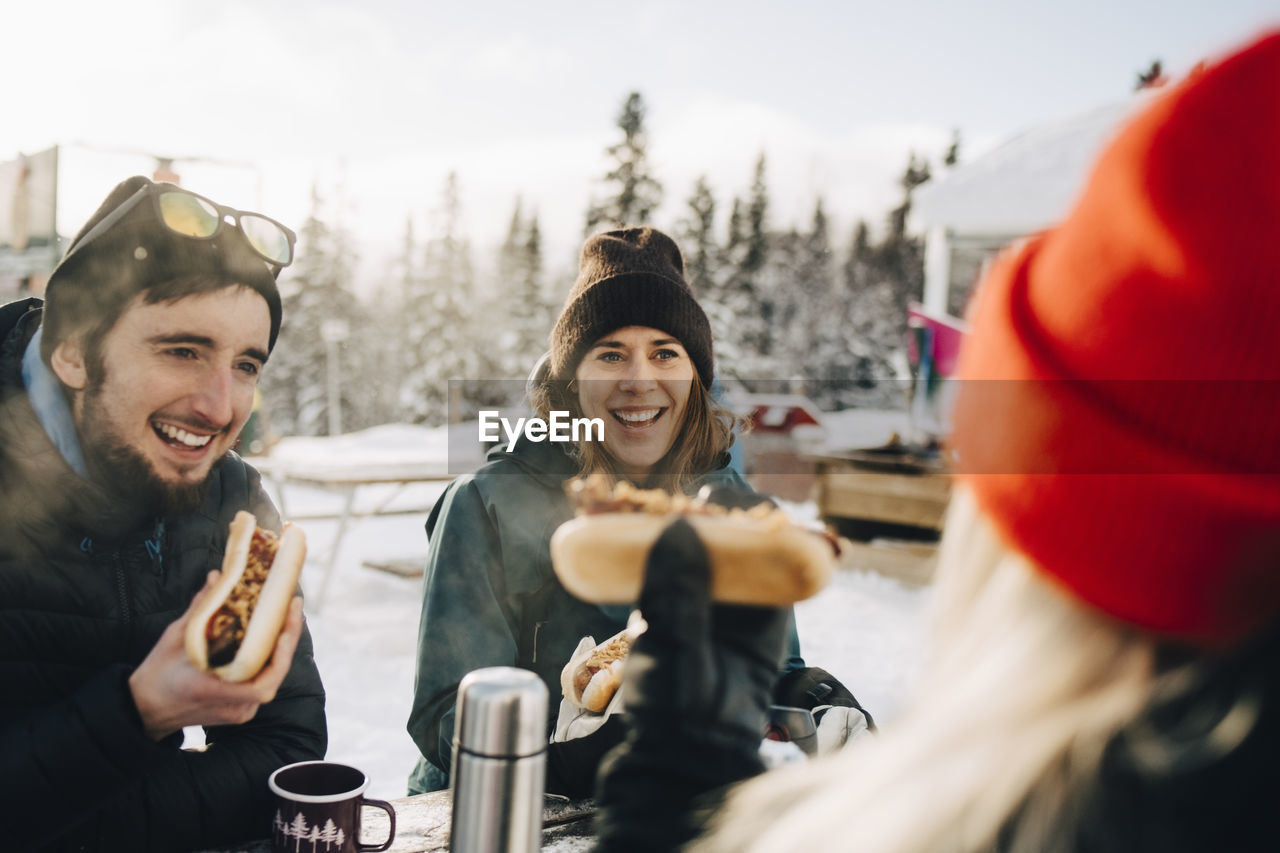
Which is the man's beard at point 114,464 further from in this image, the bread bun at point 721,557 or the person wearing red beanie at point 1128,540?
the person wearing red beanie at point 1128,540

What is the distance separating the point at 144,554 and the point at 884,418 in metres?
41.5

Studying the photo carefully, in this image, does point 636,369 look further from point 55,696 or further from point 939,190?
point 939,190

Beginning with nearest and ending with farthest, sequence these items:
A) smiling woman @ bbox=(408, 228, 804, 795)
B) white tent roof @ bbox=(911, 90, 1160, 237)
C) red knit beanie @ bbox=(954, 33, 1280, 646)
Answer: red knit beanie @ bbox=(954, 33, 1280, 646) → smiling woman @ bbox=(408, 228, 804, 795) → white tent roof @ bbox=(911, 90, 1160, 237)

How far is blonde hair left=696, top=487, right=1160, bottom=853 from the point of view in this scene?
33.1 inches

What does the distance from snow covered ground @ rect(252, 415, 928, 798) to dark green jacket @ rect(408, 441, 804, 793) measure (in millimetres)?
1726

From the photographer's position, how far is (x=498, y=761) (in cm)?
132

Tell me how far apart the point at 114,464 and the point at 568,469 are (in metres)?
1.33

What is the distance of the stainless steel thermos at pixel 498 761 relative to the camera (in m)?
1.31

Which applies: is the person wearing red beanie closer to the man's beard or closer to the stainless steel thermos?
the stainless steel thermos

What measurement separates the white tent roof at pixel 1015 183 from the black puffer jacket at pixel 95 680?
1061cm

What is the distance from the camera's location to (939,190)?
11414 millimetres

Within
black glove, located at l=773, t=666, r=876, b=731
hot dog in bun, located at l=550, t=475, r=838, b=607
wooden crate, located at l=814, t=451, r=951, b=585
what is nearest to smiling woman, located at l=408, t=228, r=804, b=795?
black glove, located at l=773, t=666, r=876, b=731

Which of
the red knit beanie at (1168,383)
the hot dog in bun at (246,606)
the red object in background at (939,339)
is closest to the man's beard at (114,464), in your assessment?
the hot dog in bun at (246,606)

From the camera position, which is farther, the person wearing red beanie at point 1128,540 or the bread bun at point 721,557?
the bread bun at point 721,557
